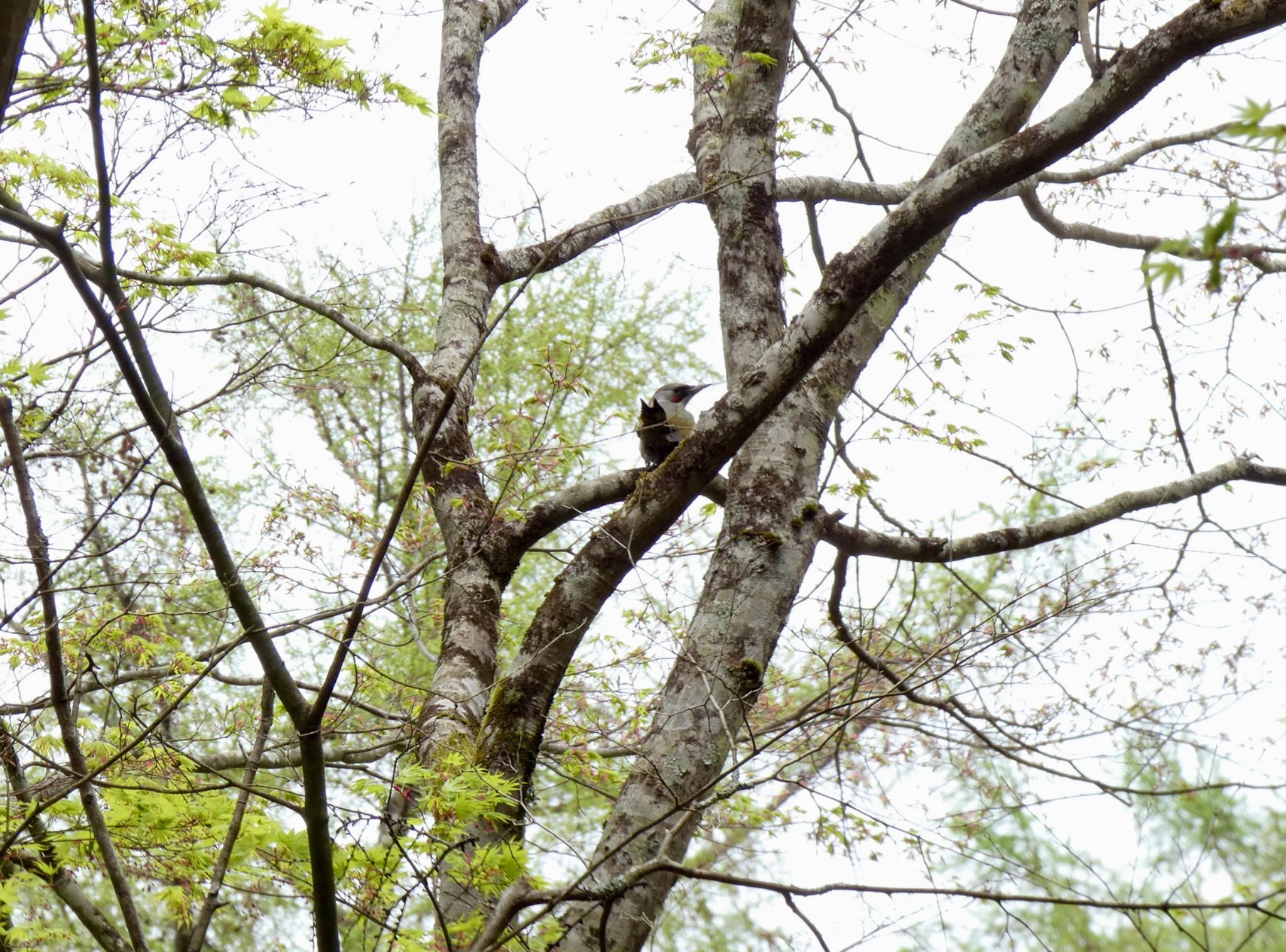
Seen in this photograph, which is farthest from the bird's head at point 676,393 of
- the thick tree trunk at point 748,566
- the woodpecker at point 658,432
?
the thick tree trunk at point 748,566

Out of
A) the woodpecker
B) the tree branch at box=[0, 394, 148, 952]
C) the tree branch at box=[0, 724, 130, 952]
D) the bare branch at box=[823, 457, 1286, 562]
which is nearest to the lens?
the tree branch at box=[0, 394, 148, 952]

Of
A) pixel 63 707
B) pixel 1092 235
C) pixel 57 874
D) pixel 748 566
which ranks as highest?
pixel 1092 235

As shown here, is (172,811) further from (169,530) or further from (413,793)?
(169,530)

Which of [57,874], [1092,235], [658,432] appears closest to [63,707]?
[57,874]

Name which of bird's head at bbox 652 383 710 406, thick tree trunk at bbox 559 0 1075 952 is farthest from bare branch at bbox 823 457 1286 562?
bird's head at bbox 652 383 710 406

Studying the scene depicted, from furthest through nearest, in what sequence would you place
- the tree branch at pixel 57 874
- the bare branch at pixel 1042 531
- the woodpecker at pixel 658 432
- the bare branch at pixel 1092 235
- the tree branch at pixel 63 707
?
1. the bare branch at pixel 1092 235
2. the woodpecker at pixel 658 432
3. the bare branch at pixel 1042 531
4. the tree branch at pixel 57 874
5. the tree branch at pixel 63 707

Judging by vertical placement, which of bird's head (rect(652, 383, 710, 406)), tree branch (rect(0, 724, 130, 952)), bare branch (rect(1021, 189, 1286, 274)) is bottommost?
tree branch (rect(0, 724, 130, 952))

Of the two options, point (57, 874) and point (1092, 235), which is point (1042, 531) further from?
point (57, 874)

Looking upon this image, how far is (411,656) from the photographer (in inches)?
321

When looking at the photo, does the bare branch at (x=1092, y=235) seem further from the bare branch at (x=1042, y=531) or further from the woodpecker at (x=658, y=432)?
the woodpecker at (x=658, y=432)

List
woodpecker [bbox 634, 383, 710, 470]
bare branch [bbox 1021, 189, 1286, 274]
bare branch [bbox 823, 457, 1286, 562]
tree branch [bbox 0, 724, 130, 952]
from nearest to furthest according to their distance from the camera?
1. tree branch [bbox 0, 724, 130, 952]
2. bare branch [bbox 823, 457, 1286, 562]
3. woodpecker [bbox 634, 383, 710, 470]
4. bare branch [bbox 1021, 189, 1286, 274]

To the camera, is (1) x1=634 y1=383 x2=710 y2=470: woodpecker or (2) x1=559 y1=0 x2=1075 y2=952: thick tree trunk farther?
(1) x1=634 y1=383 x2=710 y2=470: woodpecker

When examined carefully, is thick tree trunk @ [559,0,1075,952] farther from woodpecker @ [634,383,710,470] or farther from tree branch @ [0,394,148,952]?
tree branch @ [0,394,148,952]

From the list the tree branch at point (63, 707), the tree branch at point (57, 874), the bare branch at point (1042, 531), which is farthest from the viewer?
the bare branch at point (1042, 531)
